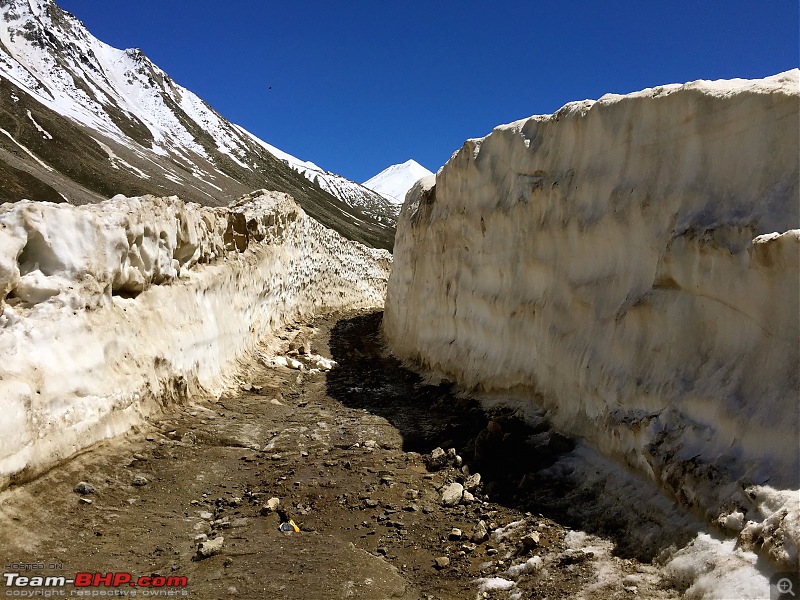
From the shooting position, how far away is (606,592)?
3.38 meters

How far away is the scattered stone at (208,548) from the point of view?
161 inches

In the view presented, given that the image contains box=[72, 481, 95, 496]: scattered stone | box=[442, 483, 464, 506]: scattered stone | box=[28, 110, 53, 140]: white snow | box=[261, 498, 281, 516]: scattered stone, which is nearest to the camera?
box=[72, 481, 95, 496]: scattered stone

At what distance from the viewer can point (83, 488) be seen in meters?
4.62

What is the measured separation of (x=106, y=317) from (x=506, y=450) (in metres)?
4.04

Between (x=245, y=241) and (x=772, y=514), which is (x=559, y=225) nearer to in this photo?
(x=772, y=514)

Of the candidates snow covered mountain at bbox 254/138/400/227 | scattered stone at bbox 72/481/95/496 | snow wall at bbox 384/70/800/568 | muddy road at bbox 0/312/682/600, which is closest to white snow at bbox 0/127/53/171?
muddy road at bbox 0/312/682/600

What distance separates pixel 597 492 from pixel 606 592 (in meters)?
1.27

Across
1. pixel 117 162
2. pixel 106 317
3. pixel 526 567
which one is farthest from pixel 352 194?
pixel 526 567

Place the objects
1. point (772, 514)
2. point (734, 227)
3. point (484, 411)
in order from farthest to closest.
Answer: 1. point (484, 411)
2. point (734, 227)
3. point (772, 514)

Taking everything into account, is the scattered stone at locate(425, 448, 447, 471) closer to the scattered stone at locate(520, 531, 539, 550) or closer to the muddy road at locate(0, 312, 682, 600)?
the muddy road at locate(0, 312, 682, 600)

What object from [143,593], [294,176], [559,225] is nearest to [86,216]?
[143,593]

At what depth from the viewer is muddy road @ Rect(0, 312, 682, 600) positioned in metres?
3.70

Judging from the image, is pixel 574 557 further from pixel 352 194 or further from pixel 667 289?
pixel 352 194

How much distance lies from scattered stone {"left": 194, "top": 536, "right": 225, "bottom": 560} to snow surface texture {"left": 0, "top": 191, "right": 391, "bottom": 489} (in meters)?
1.37
